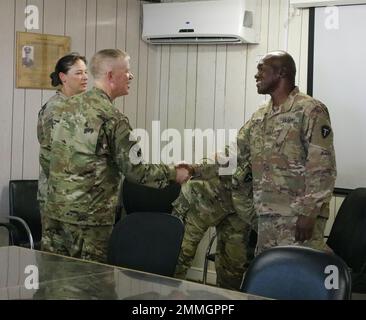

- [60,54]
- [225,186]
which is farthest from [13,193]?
[225,186]

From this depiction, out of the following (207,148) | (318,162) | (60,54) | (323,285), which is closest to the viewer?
(323,285)

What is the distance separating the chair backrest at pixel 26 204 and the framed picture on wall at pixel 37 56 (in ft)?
2.35

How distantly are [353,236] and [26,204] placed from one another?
88.5 inches

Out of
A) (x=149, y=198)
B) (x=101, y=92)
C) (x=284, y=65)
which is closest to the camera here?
(x=101, y=92)

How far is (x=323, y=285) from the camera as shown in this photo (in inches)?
88.4

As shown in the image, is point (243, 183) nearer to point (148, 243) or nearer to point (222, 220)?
point (222, 220)

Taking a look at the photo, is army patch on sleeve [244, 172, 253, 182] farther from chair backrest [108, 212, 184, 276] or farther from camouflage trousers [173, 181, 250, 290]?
chair backrest [108, 212, 184, 276]

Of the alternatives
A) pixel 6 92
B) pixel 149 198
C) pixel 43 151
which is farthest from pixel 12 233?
pixel 149 198

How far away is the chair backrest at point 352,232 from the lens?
157 inches

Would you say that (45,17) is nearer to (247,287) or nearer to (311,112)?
(311,112)

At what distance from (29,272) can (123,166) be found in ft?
3.42

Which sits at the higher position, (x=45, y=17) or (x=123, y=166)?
(x=45, y=17)

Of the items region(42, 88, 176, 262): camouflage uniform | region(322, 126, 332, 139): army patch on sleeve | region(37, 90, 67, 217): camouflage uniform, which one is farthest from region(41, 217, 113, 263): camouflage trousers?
region(322, 126, 332, 139): army patch on sleeve

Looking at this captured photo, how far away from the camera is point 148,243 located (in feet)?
9.98
